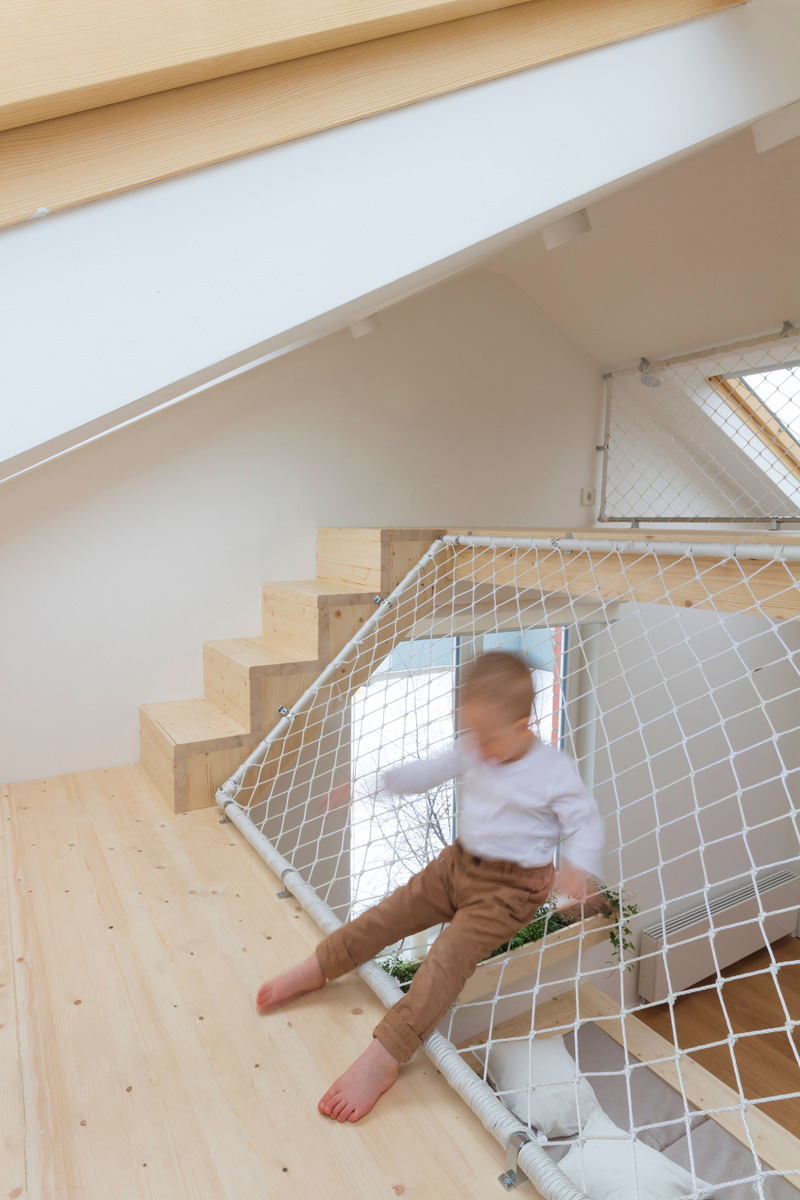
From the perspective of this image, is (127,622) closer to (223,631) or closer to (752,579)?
(223,631)

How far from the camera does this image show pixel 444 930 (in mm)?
1180

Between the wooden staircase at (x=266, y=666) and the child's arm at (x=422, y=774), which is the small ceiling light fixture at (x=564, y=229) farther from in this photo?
the child's arm at (x=422, y=774)

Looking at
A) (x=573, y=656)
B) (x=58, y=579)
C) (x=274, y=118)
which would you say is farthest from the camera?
(x=573, y=656)

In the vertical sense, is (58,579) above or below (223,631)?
above

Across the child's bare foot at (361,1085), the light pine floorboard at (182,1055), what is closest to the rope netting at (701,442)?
the light pine floorboard at (182,1055)

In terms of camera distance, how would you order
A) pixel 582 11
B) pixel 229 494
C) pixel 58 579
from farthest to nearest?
1. pixel 229 494
2. pixel 58 579
3. pixel 582 11

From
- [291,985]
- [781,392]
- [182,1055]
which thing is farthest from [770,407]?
[182,1055]

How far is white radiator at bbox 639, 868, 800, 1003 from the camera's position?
12.1 ft

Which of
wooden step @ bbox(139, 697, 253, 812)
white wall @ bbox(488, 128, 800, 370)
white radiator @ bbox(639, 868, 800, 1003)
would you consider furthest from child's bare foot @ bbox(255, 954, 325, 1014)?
white radiator @ bbox(639, 868, 800, 1003)

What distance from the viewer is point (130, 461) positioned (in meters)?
2.24

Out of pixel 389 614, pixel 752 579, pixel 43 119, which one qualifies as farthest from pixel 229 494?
pixel 43 119

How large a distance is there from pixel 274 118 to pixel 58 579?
5.52 feet

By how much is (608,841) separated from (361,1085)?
9.13 ft

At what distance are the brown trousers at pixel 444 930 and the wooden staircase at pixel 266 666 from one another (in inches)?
32.1
